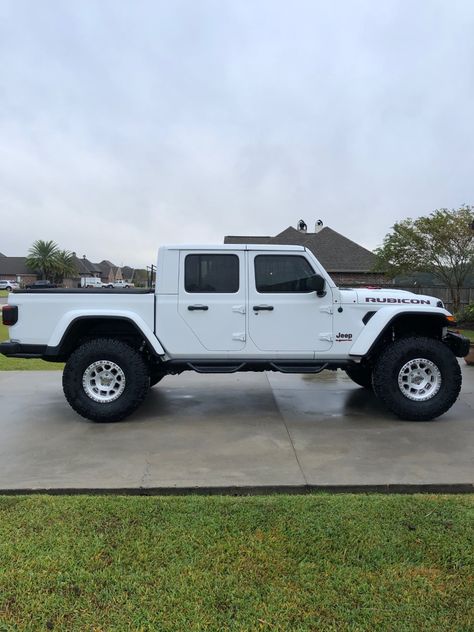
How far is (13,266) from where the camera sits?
85812 mm

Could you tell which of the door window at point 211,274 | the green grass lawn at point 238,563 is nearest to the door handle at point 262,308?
the door window at point 211,274

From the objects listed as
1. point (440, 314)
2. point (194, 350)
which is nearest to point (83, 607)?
point (194, 350)

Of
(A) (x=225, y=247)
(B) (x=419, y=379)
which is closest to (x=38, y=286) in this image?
(A) (x=225, y=247)

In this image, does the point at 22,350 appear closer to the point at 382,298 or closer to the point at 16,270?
the point at 382,298

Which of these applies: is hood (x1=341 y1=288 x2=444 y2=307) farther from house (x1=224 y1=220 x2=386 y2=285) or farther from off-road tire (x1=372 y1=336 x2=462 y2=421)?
house (x1=224 y1=220 x2=386 y2=285)

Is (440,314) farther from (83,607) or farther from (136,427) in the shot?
(83,607)

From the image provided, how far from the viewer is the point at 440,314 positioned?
5.29 m

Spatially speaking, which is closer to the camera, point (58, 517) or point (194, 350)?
point (58, 517)

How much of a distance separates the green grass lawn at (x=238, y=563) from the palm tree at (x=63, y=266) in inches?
3296

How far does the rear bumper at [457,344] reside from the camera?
548 centimetres

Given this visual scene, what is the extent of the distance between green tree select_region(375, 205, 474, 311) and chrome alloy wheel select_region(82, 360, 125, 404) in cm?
1528

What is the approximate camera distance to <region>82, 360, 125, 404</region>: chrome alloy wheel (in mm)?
5242

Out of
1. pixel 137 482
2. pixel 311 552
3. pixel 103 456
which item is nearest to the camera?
pixel 311 552

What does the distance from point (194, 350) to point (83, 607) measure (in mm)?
3238
